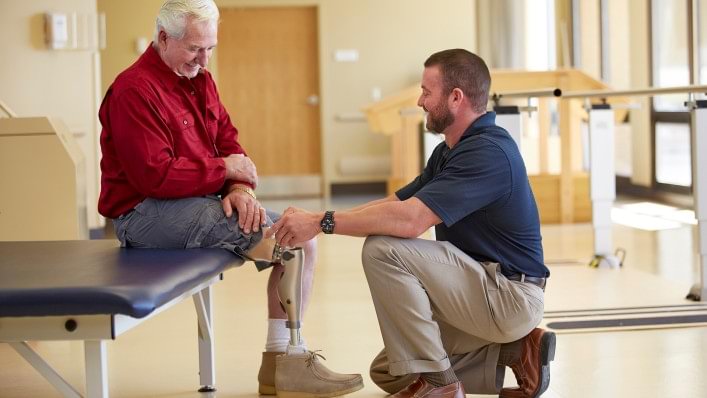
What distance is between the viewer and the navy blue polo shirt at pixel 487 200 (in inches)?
110

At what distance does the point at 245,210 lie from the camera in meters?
2.97

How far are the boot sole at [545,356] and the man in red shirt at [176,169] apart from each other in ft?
1.73

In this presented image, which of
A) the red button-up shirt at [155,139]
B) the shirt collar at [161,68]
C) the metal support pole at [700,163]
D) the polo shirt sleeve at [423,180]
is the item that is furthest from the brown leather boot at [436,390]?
the metal support pole at [700,163]

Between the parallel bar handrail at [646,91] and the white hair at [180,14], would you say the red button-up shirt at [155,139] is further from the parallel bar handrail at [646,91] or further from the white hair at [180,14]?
the parallel bar handrail at [646,91]

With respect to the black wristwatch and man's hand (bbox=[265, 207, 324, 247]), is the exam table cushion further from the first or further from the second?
the black wristwatch

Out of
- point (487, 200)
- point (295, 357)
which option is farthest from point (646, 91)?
point (295, 357)

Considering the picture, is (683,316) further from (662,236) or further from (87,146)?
A: (87,146)

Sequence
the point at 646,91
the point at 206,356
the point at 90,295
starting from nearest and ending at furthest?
the point at 90,295 < the point at 206,356 < the point at 646,91

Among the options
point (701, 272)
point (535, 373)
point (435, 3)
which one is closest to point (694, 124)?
point (701, 272)

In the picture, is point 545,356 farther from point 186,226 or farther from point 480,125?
point 186,226

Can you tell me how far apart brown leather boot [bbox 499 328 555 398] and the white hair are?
4.11 ft

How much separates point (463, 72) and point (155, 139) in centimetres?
85

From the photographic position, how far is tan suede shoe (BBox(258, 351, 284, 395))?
313 centimetres

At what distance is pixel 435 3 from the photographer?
13.1 meters
